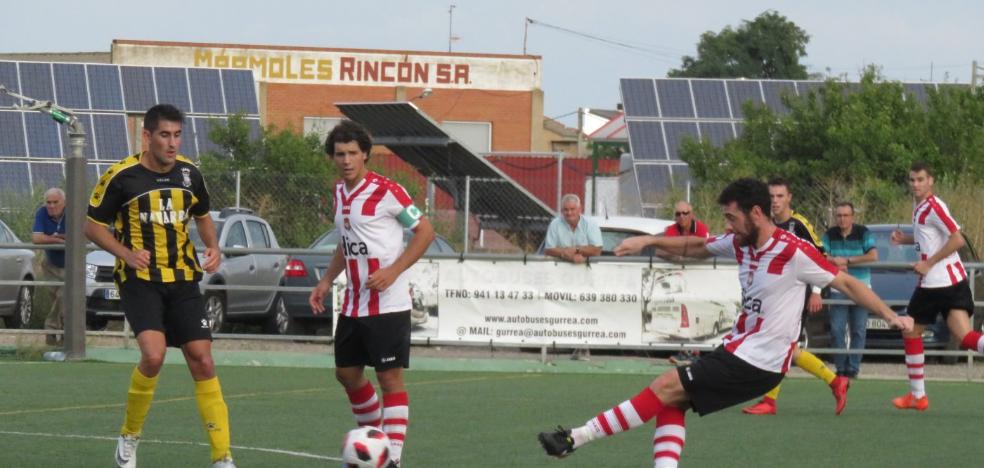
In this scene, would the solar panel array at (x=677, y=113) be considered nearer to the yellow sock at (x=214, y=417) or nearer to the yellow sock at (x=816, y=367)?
the yellow sock at (x=816, y=367)

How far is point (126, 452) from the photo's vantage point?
352 inches

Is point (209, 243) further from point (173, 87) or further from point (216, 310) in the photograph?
point (173, 87)

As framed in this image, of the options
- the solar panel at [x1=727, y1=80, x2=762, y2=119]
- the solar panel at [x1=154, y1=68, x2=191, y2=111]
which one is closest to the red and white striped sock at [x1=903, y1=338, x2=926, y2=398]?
the solar panel at [x1=727, y1=80, x2=762, y2=119]

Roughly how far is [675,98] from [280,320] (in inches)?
836

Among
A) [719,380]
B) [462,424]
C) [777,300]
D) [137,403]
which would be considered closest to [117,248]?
[137,403]

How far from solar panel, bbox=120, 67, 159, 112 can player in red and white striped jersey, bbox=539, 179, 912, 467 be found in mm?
31735

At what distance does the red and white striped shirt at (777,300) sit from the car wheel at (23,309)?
43.4 feet

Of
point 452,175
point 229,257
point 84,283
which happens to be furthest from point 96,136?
point 84,283

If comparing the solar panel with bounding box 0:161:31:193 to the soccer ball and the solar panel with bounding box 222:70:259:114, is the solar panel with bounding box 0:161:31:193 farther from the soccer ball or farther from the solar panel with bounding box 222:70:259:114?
the soccer ball

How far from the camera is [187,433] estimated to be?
35.6 feet

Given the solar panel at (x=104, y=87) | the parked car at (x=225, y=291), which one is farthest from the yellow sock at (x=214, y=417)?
the solar panel at (x=104, y=87)

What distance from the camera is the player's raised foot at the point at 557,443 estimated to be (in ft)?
26.5

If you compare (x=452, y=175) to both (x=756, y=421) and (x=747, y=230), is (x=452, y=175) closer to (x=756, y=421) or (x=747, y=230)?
(x=756, y=421)

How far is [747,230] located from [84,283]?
10625 mm
